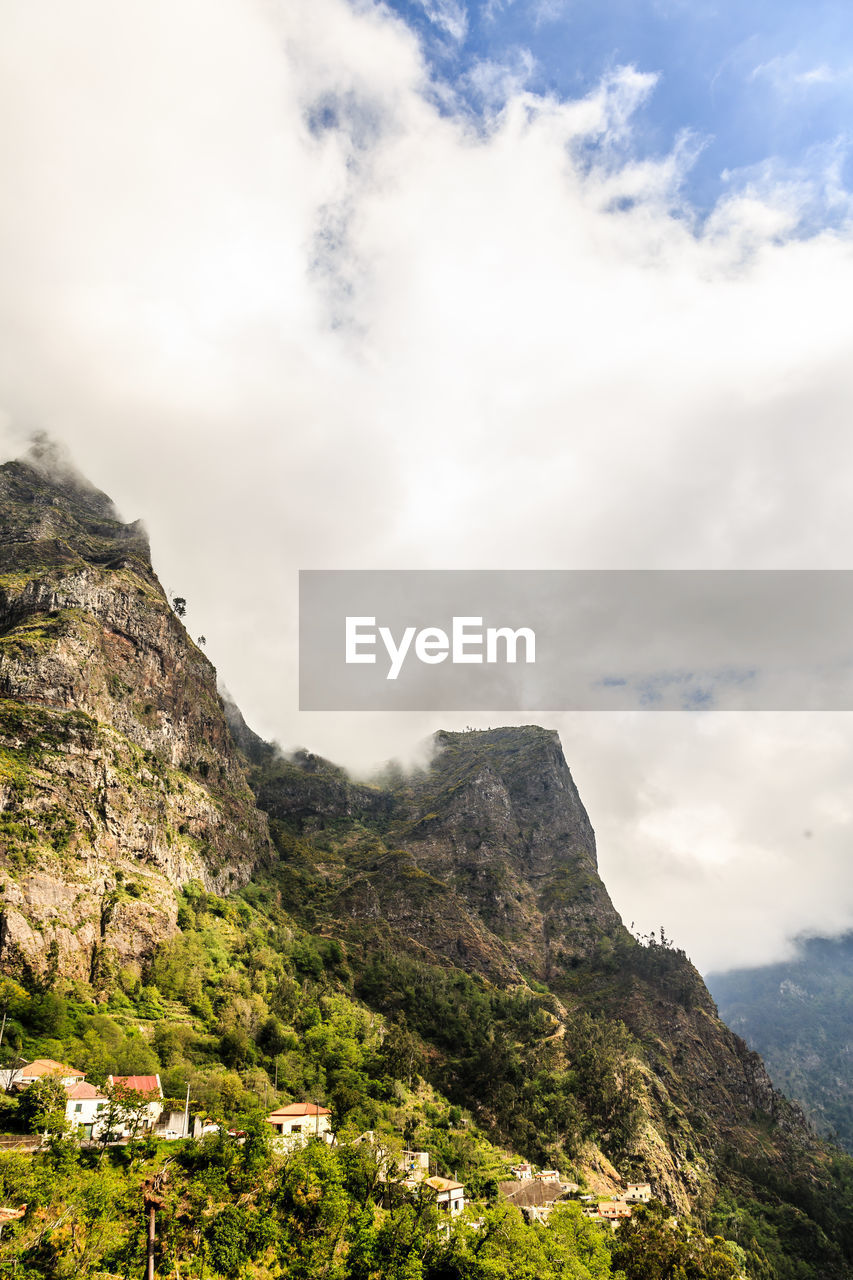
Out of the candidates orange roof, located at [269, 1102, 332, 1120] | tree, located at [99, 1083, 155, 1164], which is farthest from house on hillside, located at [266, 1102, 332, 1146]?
tree, located at [99, 1083, 155, 1164]

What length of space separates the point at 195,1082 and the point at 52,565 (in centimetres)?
11830

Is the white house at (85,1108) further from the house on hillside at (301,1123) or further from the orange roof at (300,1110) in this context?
the orange roof at (300,1110)

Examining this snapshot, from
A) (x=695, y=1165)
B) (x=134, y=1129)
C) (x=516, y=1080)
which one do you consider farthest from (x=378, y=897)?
(x=134, y=1129)

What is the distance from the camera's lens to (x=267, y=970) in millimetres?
128250

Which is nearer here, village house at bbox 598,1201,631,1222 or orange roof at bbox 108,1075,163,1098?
orange roof at bbox 108,1075,163,1098

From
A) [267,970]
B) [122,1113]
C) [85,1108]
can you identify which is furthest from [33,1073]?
[267,970]

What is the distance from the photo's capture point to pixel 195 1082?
8100 cm

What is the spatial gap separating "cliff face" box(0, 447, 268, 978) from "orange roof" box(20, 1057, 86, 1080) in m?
15.8

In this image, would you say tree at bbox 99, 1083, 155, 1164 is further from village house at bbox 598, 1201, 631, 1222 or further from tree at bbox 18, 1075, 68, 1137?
village house at bbox 598, 1201, 631, 1222

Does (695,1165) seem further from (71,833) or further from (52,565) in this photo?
(52,565)

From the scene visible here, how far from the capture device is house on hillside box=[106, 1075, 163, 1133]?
2704 inches

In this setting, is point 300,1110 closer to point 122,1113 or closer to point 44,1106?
point 122,1113

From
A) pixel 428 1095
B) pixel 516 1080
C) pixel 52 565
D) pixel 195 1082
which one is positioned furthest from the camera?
pixel 52 565

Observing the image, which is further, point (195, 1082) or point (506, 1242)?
point (195, 1082)
